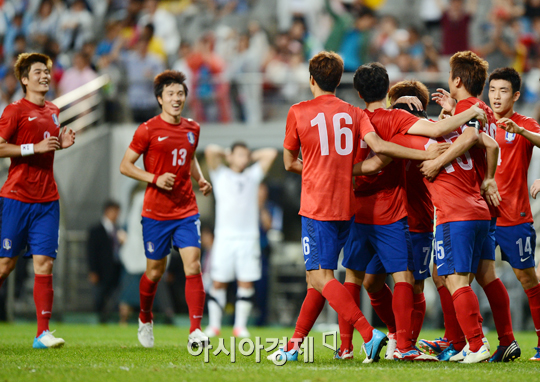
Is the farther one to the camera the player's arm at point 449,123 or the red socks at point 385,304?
the red socks at point 385,304

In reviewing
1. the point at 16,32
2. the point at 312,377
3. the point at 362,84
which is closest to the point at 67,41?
the point at 16,32

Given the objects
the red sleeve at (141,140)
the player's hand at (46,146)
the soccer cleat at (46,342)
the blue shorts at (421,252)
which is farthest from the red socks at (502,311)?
the player's hand at (46,146)

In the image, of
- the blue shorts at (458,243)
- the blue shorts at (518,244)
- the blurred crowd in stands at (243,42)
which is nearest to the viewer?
the blue shorts at (458,243)

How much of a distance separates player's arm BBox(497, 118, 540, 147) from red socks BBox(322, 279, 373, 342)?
1.89 metres

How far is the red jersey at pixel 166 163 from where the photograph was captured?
22.4ft

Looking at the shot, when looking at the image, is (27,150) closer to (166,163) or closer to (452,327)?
(166,163)

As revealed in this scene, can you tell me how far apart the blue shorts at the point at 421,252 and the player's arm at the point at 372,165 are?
2.87 feet

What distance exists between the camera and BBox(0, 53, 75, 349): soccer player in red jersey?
6574mm

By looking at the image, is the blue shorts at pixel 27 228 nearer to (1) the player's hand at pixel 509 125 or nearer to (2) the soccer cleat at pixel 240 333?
(2) the soccer cleat at pixel 240 333

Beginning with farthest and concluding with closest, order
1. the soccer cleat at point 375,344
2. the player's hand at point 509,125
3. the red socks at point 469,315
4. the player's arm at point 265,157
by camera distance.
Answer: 1. the player's arm at point 265,157
2. the player's hand at point 509,125
3. the red socks at point 469,315
4. the soccer cleat at point 375,344

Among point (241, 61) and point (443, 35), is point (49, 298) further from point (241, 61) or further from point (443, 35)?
point (443, 35)

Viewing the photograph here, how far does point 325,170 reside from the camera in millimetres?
5332

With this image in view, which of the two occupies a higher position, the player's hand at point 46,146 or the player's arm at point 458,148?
the player's hand at point 46,146

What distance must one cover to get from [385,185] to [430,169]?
0.42 m
